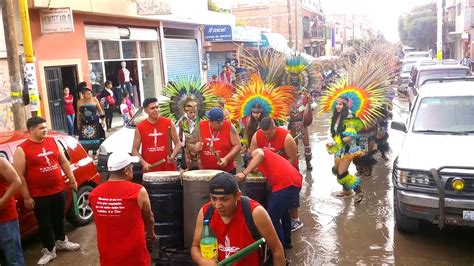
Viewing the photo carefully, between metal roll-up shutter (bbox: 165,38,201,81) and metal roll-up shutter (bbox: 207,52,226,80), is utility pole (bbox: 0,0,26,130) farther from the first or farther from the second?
metal roll-up shutter (bbox: 207,52,226,80)

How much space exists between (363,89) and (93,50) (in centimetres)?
987

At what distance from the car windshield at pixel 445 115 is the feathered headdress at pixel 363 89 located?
0.86 metres

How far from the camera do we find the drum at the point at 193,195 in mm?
4633

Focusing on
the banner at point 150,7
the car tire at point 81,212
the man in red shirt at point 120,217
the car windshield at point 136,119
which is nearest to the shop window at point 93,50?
the banner at point 150,7

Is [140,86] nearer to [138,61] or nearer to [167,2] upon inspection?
[138,61]

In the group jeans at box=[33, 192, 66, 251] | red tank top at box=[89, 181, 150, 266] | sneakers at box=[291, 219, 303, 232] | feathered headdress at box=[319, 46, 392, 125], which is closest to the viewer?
red tank top at box=[89, 181, 150, 266]

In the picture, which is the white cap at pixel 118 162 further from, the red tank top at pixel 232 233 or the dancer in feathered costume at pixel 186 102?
the dancer in feathered costume at pixel 186 102

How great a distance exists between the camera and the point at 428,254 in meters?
5.32

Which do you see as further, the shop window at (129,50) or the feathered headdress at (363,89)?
the shop window at (129,50)

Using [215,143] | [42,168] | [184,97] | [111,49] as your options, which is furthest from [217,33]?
[42,168]

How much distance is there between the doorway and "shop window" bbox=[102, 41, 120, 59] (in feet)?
6.68

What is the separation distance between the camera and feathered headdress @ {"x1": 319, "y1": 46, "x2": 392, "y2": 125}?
7.37 metres

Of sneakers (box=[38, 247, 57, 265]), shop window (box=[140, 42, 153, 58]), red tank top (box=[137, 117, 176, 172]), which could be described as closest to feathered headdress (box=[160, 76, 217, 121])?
red tank top (box=[137, 117, 176, 172])

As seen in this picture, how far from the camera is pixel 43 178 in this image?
5.14 metres
